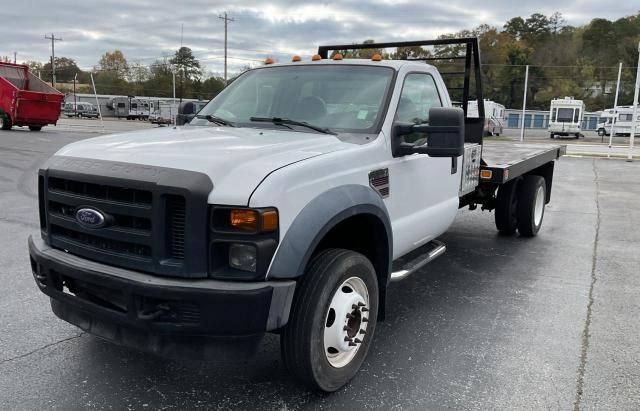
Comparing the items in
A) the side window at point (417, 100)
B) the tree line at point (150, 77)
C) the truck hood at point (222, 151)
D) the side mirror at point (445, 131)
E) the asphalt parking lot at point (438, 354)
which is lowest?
the asphalt parking lot at point (438, 354)

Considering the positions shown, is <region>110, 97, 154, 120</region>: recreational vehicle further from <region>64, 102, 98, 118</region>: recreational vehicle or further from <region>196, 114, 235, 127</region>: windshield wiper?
<region>196, 114, 235, 127</region>: windshield wiper

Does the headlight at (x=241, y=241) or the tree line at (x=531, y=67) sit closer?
the headlight at (x=241, y=241)

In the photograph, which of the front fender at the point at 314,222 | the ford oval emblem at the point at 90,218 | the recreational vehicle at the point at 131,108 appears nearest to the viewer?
the front fender at the point at 314,222

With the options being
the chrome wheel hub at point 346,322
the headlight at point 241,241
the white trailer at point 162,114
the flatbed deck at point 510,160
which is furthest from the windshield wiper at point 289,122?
the white trailer at point 162,114

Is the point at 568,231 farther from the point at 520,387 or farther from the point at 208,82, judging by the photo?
the point at 208,82

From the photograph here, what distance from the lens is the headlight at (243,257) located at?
2.70 metres

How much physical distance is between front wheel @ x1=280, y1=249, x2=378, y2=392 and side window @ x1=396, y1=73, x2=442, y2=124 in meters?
1.34

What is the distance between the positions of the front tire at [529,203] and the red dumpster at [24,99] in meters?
22.7

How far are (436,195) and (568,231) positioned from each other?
4.46 meters

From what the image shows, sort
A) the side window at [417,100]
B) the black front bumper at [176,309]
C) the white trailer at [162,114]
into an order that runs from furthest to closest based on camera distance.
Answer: the white trailer at [162,114]
the side window at [417,100]
the black front bumper at [176,309]

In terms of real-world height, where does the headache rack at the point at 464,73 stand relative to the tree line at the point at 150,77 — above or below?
below

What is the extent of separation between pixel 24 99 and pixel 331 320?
24832mm

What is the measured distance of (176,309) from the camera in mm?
2693

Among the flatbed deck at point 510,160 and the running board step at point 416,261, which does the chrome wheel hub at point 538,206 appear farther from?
the running board step at point 416,261
